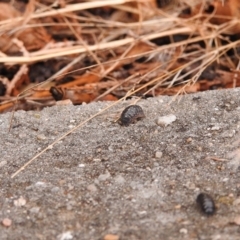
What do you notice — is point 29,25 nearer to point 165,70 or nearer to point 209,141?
point 165,70

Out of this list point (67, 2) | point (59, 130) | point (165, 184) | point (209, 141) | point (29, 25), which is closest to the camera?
point (165, 184)

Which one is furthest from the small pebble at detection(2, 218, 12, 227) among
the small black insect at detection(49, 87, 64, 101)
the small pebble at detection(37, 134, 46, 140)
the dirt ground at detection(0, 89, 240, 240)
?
the small black insect at detection(49, 87, 64, 101)

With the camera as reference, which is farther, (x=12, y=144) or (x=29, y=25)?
(x=29, y=25)

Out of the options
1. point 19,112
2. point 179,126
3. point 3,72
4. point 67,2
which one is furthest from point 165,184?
point 67,2

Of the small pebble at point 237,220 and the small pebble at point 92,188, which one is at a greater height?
the small pebble at point 92,188

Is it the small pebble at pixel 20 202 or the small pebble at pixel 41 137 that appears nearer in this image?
the small pebble at pixel 20 202

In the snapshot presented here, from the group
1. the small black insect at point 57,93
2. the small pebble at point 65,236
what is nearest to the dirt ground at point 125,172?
the small pebble at point 65,236

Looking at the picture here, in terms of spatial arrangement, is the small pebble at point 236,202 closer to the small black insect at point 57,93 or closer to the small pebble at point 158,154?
the small pebble at point 158,154
